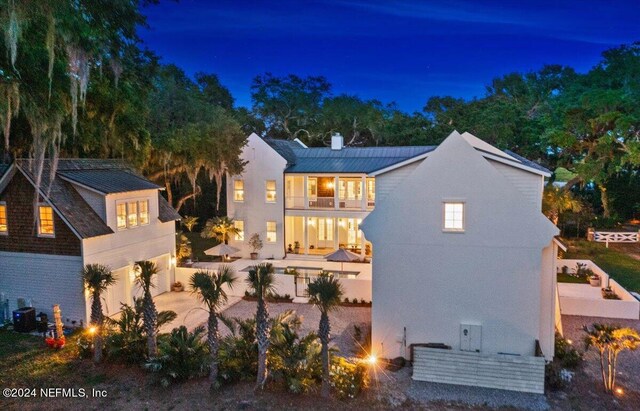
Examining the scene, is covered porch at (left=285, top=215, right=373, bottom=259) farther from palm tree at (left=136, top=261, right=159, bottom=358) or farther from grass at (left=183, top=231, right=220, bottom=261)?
palm tree at (left=136, top=261, right=159, bottom=358)

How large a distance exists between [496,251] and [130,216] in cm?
1363

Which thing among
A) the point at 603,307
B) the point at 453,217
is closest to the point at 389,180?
the point at 453,217

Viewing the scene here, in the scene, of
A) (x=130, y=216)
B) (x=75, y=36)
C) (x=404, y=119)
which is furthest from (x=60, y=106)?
(x=404, y=119)

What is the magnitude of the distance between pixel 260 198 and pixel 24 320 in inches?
575

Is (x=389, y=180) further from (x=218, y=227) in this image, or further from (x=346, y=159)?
(x=346, y=159)

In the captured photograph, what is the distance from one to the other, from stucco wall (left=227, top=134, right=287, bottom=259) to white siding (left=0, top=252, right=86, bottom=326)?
12.3 meters

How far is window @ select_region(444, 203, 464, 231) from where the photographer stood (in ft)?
41.7

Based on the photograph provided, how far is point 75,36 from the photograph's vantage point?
10719 millimetres

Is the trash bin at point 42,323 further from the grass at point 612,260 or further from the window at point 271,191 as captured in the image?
the grass at point 612,260

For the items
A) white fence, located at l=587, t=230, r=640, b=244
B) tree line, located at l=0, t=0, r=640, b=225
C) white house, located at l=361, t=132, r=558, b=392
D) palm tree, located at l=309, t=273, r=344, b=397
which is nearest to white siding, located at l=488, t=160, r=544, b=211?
white house, located at l=361, t=132, r=558, b=392

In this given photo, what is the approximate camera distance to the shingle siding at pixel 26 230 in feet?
52.6

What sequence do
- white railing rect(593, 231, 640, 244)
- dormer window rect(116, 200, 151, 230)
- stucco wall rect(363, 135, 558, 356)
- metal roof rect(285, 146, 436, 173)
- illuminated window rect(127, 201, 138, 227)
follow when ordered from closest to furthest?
1. stucco wall rect(363, 135, 558, 356)
2. dormer window rect(116, 200, 151, 230)
3. illuminated window rect(127, 201, 138, 227)
4. metal roof rect(285, 146, 436, 173)
5. white railing rect(593, 231, 640, 244)

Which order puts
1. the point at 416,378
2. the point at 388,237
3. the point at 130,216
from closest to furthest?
the point at 416,378
the point at 388,237
the point at 130,216

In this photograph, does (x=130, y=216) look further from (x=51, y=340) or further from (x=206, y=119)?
(x=206, y=119)
